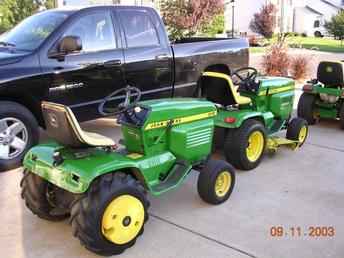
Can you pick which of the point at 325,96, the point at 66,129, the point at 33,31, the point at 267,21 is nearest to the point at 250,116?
the point at 66,129

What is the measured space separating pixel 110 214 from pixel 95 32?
10.7ft


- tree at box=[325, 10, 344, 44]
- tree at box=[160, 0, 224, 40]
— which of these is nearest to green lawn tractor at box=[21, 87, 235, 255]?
tree at box=[160, 0, 224, 40]

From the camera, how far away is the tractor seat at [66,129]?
3.31 meters

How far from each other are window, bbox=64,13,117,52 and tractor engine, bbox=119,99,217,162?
2009mm

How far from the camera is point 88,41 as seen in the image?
5.85 meters

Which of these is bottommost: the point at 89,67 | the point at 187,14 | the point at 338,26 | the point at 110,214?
the point at 110,214

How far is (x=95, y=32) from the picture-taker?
5930 mm

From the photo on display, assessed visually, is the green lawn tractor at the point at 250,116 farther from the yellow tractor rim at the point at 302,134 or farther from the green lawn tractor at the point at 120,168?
the green lawn tractor at the point at 120,168

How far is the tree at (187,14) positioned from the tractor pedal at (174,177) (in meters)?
14.9

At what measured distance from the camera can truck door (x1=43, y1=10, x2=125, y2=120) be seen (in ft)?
18.2

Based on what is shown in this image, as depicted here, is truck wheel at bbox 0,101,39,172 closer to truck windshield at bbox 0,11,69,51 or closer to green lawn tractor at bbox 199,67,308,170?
truck windshield at bbox 0,11,69,51

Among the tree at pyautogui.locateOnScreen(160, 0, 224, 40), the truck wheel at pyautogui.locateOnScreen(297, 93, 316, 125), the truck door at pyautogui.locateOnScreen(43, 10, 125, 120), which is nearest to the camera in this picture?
→ the truck door at pyautogui.locateOnScreen(43, 10, 125, 120)

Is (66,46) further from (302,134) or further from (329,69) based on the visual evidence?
(329,69)

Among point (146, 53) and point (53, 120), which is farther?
point (146, 53)
